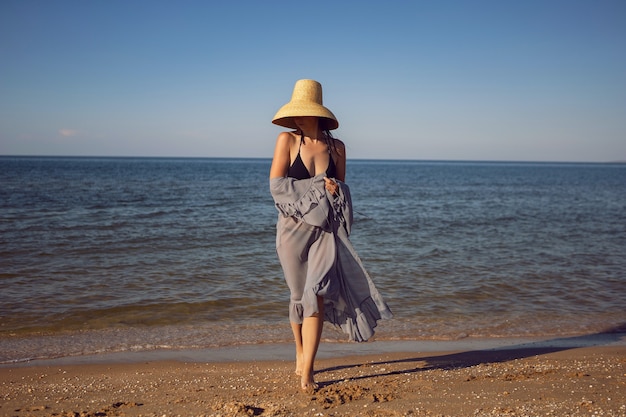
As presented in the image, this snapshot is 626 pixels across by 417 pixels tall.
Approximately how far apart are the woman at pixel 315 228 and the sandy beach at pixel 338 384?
412 mm

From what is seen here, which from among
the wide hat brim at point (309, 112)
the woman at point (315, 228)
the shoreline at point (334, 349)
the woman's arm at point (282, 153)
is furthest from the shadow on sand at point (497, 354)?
the wide hat brim at point (309, 112)

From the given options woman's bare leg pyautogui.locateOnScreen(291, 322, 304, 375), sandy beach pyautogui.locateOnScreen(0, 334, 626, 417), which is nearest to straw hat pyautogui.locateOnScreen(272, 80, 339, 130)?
woman's bare leg pyautogui.locateOnScreen(291, 322, 304, 375)

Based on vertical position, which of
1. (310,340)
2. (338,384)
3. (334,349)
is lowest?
(334,349)

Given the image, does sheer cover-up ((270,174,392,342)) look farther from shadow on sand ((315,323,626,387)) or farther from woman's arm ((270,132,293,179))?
shadow on sand ((315,323,626,387))

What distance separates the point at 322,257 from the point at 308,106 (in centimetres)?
106

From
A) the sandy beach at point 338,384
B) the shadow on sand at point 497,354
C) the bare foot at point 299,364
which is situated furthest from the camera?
the shadow on sand at point 497,354

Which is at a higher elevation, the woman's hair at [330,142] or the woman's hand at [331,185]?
the woman's hair at [330,142]

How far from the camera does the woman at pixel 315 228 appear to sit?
3.60 m

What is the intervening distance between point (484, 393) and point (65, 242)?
9439 mm

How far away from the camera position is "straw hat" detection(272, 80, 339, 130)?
360 cm

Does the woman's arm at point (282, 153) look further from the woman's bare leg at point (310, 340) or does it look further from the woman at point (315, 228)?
the woman's bare leg at point (310, 340)

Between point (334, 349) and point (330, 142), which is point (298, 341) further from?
point (330, 142)

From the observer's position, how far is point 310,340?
12.1ft

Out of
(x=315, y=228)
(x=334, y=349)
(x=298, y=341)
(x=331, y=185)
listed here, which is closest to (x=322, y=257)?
(x=315, y=228)
